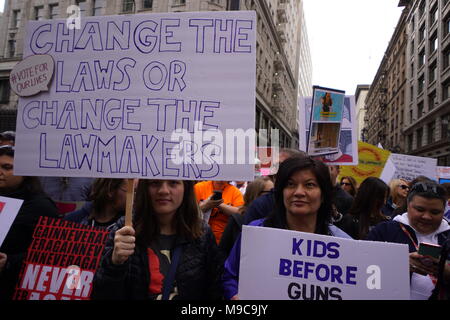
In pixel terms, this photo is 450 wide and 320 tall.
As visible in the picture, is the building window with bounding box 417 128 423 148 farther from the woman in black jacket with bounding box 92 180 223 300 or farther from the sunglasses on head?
the woman in black jacket with bounding box 92 180 223 300

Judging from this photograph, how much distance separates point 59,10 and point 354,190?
85.8ft

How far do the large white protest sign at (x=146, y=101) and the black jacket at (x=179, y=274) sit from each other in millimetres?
447

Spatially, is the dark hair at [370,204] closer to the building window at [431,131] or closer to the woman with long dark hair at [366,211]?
the woman with long dark hair at [366,211]

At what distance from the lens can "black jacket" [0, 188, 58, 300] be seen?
1.98 metres

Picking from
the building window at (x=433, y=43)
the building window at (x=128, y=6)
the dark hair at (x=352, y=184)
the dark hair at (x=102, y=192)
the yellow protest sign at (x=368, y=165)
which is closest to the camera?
the dark hair at (x=102, y=192)

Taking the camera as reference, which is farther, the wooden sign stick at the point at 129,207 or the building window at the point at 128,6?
the building window at the point at 128,6

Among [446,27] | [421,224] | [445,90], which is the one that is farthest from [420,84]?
[421,224]

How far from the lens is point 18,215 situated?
84.4 inches

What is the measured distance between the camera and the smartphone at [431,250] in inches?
71.4

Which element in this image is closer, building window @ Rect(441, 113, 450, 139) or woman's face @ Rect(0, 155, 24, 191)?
woman's face @ Rect(0, 155, 24, 191)

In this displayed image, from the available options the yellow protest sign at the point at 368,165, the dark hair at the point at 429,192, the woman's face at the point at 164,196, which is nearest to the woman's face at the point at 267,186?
the dark hair at the point at 429,192

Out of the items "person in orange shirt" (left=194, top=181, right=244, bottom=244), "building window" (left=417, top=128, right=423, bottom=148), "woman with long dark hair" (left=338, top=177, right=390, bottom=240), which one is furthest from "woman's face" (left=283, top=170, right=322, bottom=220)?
"building window" (left=417, top=128, right=423, bottom=148)

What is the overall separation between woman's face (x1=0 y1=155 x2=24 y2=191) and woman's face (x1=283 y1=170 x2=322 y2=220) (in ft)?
6.45

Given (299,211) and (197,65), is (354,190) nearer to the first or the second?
(299,211)
